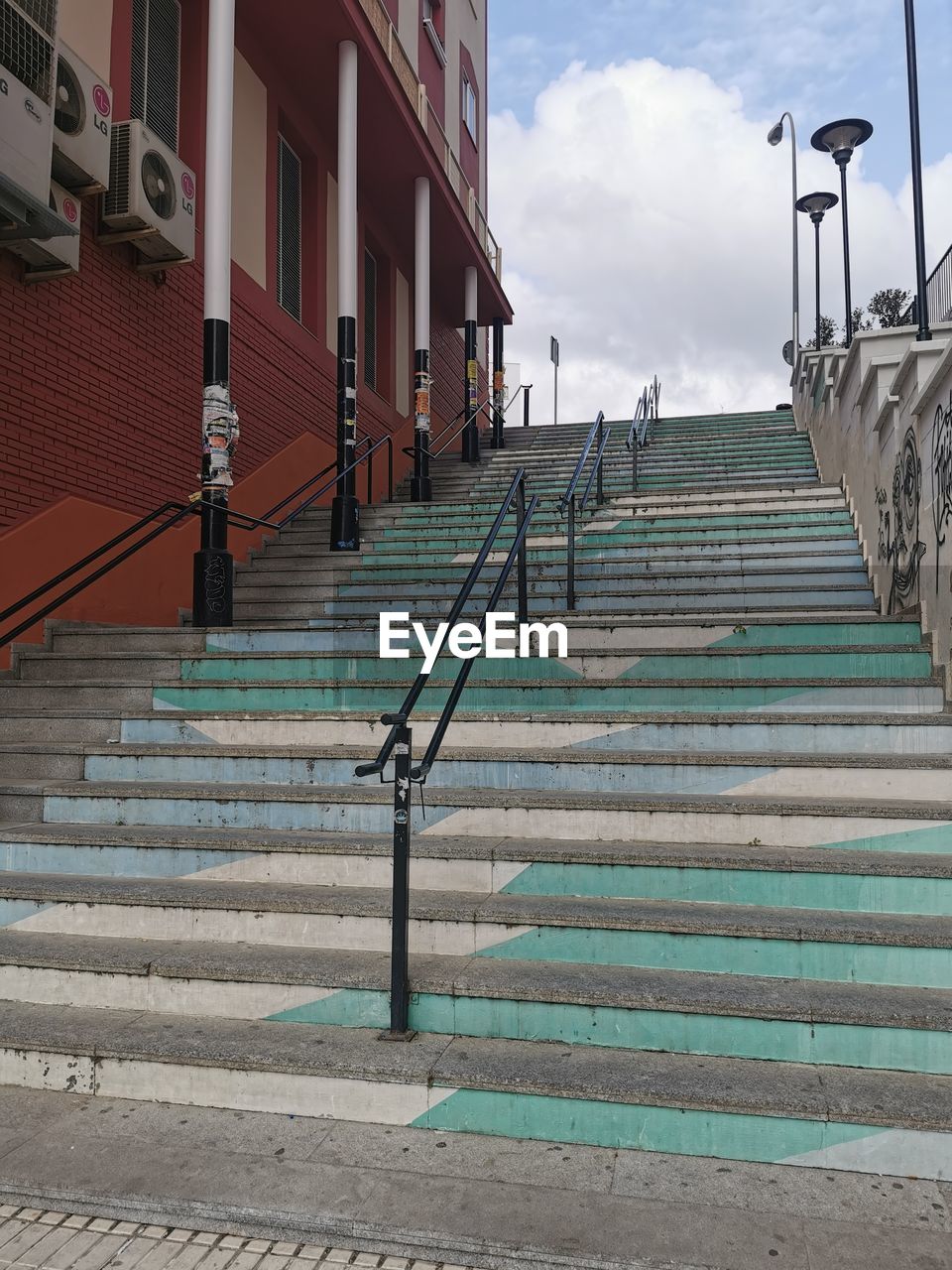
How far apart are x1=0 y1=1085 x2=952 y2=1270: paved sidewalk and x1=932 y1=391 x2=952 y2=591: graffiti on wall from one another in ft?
11.3

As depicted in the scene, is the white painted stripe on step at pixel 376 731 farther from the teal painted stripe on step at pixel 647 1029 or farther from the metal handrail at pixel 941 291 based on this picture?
the metal handrail at pixel 941 291

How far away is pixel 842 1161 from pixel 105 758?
3821mm

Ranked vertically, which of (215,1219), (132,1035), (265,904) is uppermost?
(265,904)

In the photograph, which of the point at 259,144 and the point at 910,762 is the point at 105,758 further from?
the point at 259,144

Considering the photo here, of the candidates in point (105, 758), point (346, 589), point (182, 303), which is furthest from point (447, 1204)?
point (182, 303)

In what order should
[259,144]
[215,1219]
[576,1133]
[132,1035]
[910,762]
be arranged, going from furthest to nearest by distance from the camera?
[259,144], [910,762], [132,1035], [576,1133], [215,1219]

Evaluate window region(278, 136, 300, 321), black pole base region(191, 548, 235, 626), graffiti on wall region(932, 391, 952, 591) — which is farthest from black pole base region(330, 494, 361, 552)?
graffiti on wall region(932, 391, 952, 591)

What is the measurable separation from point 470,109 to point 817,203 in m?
8.31

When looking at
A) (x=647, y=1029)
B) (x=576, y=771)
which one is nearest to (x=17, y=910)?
(x=576, y=771)

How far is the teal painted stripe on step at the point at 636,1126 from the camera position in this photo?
111 inches

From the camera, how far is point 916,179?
738 centimetres

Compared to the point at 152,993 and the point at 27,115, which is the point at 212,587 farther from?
the point at 152,993

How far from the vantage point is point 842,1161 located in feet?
9.14

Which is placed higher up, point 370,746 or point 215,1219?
point 370,746
